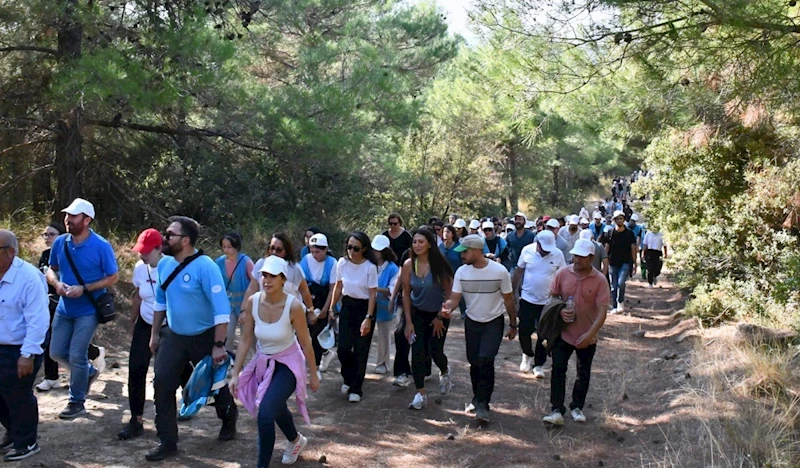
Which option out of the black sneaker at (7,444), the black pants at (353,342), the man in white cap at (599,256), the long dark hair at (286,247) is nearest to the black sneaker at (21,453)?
the black sneaker at (7,444)

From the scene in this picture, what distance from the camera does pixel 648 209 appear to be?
1725cm

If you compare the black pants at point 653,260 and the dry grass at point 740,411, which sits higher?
the black pants at point 653,260

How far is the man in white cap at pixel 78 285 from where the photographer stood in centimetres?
714

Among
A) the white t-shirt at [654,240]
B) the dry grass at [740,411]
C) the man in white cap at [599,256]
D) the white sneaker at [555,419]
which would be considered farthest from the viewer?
the white t-shirt at [654,240]

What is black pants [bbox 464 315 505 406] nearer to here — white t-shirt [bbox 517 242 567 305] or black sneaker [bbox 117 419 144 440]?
white t-shirt [bbox 517 242 567 305]

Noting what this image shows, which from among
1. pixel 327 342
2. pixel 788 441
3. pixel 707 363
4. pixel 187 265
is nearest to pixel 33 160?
pixel 327 342

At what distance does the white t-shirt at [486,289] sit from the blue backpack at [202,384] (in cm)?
239

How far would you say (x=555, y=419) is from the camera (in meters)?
7.39

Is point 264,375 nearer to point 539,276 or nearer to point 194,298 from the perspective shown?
point 194,298

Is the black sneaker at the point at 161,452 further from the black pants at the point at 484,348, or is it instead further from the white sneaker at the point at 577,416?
the white sneaker at the point at 577,416

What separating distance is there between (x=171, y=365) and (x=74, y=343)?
5.05 ft

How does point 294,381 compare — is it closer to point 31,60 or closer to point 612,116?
point 612,116

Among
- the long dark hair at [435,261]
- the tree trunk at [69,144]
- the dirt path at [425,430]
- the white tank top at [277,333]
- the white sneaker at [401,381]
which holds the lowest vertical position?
the dirt path at [425,430]

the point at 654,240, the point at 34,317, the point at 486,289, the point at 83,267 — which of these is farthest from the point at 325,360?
the point at 654,240
